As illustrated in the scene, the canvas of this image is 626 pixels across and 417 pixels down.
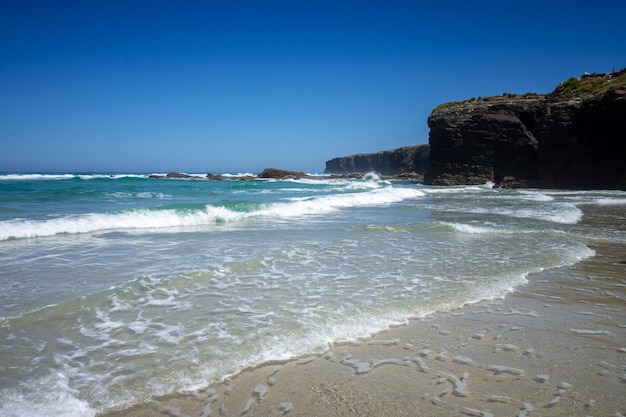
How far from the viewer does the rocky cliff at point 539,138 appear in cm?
3509

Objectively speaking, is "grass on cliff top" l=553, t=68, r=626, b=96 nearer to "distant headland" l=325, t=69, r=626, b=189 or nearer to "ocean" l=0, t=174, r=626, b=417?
"distant headland" l=325, t=69, r=626, b=189

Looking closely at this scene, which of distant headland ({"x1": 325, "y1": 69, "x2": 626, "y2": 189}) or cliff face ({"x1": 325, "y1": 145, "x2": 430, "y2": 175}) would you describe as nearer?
distant headland ({"x1": 325, "y1": 69, "x2": 626, "y2": 189})

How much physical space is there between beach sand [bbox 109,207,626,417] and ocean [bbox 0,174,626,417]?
0.89 ft

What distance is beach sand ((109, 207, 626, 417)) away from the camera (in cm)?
270

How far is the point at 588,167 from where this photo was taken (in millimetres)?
36719

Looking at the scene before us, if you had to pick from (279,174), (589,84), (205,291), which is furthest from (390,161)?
(205,291)

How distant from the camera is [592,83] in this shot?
4234 cm

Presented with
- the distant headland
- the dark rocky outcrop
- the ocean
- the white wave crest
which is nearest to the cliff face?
the dark rocky outcrop

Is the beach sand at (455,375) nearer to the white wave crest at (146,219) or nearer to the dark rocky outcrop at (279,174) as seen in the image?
the white wave crest at (146,219)

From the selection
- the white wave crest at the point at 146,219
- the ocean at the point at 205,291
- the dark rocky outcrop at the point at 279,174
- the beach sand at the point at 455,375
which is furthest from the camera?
the dark rocky outcrop at the point at 279,174

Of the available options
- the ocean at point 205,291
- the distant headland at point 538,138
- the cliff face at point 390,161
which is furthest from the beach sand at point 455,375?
the cliff face at point 390,161

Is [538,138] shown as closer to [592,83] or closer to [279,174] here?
[592,83]

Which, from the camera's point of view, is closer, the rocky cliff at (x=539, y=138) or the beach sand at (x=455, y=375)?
the beach sand at (x=455, y=375)

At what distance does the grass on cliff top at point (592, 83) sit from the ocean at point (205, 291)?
35.8 meters
